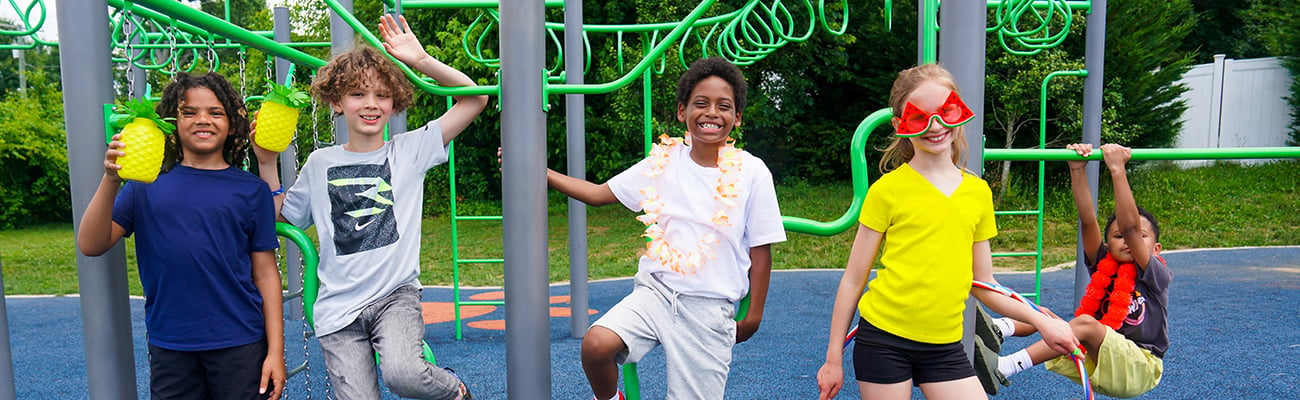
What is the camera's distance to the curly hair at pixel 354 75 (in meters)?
2.54

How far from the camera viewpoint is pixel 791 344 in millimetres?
5180

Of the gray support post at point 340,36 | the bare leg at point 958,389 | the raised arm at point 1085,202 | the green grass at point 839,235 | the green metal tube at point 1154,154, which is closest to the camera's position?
the bare leg at point 958,389

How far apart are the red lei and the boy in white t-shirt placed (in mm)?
1496

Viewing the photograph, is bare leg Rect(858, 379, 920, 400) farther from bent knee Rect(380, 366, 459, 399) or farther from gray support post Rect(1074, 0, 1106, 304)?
gray support post Rect(1074, 0, 1106, 304)

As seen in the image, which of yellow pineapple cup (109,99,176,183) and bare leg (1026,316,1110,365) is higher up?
yellow pineapple cup (109,99,176,183)

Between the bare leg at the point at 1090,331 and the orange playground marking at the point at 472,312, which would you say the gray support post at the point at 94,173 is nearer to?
the bare leg at the point at 1090,331

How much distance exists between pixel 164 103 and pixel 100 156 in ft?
1.25

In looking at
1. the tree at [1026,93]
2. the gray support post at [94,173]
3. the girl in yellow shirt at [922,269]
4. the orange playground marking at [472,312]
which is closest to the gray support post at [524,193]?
the girl in yellow shirt at [922,269]

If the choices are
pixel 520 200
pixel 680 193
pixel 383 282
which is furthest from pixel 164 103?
pixel 680 193

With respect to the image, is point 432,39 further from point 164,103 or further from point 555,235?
point 164,103

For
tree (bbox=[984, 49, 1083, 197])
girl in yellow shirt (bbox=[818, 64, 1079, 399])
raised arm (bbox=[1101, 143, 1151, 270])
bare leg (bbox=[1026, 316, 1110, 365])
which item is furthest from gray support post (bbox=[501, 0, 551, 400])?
tree (bbox=[984, 49, 1083, 197])

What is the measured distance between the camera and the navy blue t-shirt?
2.19m

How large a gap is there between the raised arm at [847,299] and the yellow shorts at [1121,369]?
3.99 ft

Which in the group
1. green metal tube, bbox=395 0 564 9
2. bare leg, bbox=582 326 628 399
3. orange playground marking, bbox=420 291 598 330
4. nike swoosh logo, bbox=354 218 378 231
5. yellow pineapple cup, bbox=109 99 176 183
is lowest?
orange playground marking, bbox=420 291 598 330
